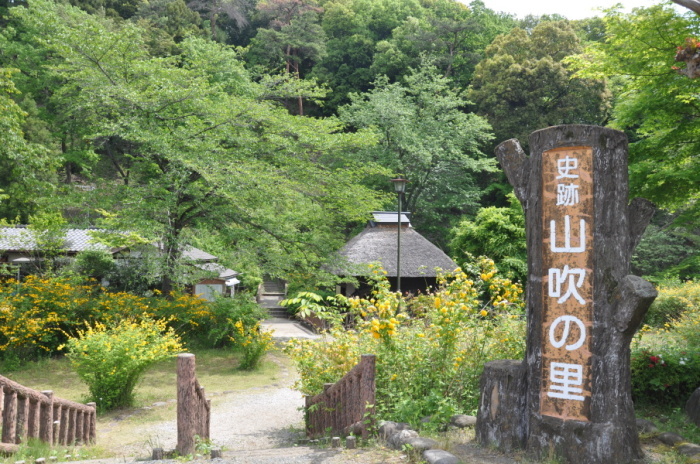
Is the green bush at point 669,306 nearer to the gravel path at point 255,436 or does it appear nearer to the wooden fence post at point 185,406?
the gravel path at point 255,436

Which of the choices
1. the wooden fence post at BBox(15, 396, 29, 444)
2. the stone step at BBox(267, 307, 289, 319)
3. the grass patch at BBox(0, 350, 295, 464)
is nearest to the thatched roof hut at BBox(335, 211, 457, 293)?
the stone step at BBox(267, 307, 289, 319)

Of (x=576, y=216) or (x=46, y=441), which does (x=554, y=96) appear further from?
(x=46, y=441)

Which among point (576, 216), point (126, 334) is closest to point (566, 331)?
point (576, 216)

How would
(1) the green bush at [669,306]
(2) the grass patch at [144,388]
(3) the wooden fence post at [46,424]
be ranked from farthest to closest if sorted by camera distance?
(1) the green bush at [669,306]
(2) the grass patch at [144,388]
(3) the wooden fence post at [46,424]

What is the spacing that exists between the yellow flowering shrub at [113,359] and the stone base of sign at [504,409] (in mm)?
6040

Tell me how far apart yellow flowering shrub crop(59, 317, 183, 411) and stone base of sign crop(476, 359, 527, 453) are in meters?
6.04

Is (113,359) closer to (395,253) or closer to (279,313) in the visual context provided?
(395,253)

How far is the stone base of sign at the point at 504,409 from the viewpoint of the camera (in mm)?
4555

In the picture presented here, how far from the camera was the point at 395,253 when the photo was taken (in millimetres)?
20797

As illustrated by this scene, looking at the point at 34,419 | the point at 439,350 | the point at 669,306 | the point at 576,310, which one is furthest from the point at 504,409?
the point at 669,306

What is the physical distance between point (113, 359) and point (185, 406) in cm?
430

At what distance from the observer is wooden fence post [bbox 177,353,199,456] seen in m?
4.95

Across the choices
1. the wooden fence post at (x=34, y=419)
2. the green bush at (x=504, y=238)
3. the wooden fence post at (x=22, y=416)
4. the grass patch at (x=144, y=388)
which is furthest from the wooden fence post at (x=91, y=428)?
the green bush at (x=504, y=238)

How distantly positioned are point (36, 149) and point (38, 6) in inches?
208
